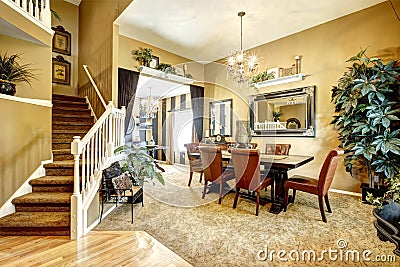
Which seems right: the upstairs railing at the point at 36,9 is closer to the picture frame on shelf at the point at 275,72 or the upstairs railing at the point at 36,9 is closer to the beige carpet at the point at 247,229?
the beige carpet at the point at 247,229

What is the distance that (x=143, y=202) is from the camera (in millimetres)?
3477

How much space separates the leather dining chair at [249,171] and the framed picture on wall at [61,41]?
5.58m

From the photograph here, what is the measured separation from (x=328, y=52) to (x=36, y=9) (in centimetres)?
520

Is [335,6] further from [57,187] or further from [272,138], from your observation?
[57,187]

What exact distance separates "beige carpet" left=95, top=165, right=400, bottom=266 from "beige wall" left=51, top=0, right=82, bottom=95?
13.9ft

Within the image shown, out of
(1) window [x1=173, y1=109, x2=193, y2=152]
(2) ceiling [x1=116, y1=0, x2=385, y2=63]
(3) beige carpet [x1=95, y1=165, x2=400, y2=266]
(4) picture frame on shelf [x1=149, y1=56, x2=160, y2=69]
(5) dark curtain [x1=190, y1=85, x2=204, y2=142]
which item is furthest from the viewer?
(1) window [x1=173, y1=109, x2=193, y2=152]

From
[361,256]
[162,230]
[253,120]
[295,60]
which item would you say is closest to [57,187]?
[162,230]

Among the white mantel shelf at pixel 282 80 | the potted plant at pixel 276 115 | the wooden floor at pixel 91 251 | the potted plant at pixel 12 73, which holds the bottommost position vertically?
the wooden floor at pixel 91 251

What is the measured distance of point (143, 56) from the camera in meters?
5.18

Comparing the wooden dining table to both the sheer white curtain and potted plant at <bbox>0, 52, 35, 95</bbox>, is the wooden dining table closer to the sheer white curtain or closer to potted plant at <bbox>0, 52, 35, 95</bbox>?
potted plant at <bbox>0, 52, 35, 95</bbox>

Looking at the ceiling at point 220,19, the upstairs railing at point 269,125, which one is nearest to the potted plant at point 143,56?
the ceiling at point 220,19

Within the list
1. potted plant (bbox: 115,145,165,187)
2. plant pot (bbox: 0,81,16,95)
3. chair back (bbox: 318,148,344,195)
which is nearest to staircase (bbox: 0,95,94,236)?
potted plant (bbox: 115,145,165,187)

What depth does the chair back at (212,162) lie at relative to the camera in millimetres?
3390

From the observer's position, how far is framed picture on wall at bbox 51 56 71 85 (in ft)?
18.0
